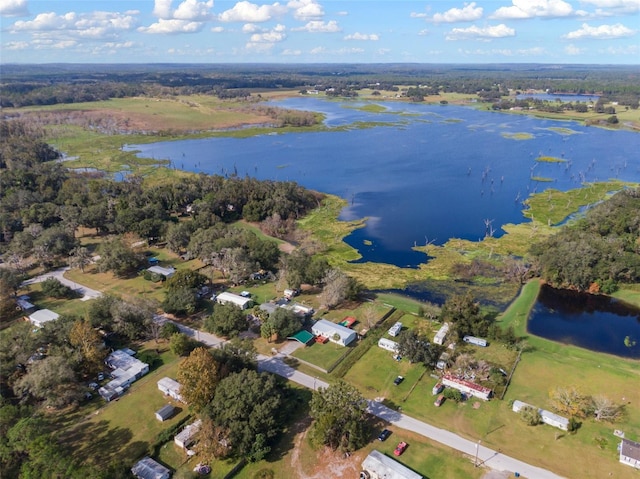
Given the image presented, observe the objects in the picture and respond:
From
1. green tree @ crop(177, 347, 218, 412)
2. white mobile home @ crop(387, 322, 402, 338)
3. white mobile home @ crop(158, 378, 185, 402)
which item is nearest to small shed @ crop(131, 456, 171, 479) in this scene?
green tree @ crop(177, 347, 218, 412)

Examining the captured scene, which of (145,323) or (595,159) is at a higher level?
(595,159)

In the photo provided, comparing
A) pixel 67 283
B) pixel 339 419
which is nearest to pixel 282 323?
pixel 339 419

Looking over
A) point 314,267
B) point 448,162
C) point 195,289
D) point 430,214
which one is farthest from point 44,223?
point 448,162

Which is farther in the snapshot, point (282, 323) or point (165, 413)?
point (282, 323)

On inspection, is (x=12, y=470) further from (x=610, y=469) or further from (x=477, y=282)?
(x=477, y=282)

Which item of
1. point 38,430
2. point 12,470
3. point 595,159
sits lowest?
point 12,470

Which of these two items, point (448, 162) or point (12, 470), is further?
point (448, 162)

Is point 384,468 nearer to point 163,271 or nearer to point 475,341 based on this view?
point 475,341
